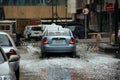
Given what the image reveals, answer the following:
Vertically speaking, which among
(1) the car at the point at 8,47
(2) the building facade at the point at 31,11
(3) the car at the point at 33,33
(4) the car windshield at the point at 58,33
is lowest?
(2) the building facade at the point at 31,11

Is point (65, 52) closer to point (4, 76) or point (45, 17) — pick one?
point (4, 76)

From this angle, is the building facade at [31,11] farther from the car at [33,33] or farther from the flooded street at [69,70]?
the flooded street at [69,70]

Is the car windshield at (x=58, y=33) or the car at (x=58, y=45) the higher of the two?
the car windshield at (x=58, y=33)

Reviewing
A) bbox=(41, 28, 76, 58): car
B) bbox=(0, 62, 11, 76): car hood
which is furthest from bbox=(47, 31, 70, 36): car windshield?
bbox=(0, 62, 11, 76): car hood

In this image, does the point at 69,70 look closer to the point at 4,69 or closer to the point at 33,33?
the point at 4,69

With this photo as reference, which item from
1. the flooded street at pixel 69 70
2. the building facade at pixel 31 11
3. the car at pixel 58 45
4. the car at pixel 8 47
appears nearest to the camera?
the car at pixel 8 47

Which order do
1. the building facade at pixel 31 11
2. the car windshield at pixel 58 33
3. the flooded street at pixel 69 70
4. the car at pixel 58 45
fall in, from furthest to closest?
the building facade at pixel 31 11
the car windshield at pixel 58 33
the car at pixel 58 45
the flooded street at pixel 69 70

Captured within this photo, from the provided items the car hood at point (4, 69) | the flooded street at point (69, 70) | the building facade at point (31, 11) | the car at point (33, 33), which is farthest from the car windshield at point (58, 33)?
the building facade at point (31, 11)

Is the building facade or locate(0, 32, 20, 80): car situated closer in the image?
locate(0, 32, 20, 80): car

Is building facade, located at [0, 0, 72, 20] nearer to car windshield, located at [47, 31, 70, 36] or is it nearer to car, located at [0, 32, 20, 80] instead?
car windshield, located at [47, 31, 70, 36]

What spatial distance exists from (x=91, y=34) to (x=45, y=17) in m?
51.2

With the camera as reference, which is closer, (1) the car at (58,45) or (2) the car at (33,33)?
(1) the car at (58,45)

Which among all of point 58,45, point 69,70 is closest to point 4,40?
point 69,70

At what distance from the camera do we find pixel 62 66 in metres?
→ 17.3
